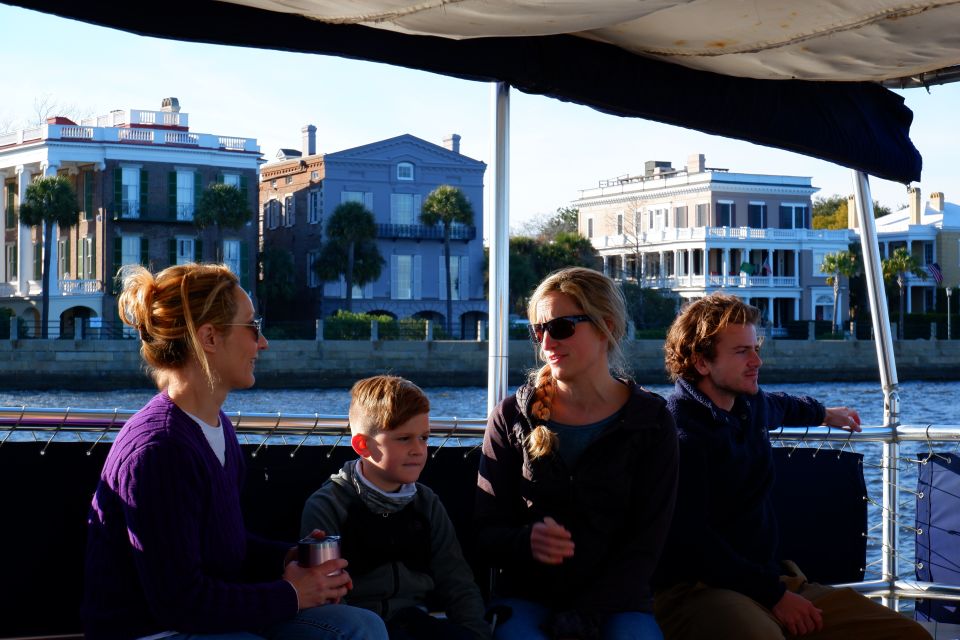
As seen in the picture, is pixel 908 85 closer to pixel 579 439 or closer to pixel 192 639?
pixel 579 439

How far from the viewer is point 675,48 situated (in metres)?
3.09

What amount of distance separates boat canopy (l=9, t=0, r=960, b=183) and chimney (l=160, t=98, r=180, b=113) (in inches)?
1543

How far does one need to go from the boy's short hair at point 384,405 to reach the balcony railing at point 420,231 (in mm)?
40701

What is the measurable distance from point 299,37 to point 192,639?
1.36 meters

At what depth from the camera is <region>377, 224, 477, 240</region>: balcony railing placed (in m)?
43.2

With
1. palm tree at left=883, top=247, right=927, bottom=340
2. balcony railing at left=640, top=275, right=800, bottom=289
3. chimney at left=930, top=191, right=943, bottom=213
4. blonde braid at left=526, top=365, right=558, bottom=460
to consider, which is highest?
chimney at left=930, top=191, right=943, bottom=213

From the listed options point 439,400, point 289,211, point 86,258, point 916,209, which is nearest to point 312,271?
point 289,211

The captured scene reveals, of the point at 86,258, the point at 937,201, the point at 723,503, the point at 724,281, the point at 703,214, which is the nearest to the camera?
the point at 723,503

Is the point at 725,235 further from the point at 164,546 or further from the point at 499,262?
the point at 164,546

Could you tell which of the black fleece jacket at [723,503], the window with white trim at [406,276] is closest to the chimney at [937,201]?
the window with white trim at [406,276]

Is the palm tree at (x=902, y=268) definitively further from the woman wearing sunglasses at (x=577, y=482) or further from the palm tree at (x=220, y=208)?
the woman wearing sunglasses at (x=577, y=482)

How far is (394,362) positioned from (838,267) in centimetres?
2149

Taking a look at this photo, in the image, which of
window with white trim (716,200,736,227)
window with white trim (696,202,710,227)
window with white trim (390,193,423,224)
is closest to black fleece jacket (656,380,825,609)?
window with white trim (390,193,423,224)

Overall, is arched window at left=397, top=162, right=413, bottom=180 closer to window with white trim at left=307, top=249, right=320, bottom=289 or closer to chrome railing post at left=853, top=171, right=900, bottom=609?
window with white trim at left=307, top=249, right=320, bottom=289
